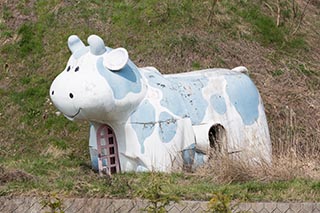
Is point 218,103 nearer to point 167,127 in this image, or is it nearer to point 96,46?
point 167,127

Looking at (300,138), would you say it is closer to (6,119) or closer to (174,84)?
(174,84)

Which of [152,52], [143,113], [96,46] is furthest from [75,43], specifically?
[152,52]

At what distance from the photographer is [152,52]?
50.0 feet

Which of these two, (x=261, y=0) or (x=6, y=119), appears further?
(x=261, y=0)

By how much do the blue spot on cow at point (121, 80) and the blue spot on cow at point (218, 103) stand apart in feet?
3.74

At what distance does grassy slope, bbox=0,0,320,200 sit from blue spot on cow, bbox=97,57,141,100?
1.74 metres

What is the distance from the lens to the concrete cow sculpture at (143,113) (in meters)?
10.2

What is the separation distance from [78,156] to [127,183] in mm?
4004

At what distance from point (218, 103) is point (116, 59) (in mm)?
1629

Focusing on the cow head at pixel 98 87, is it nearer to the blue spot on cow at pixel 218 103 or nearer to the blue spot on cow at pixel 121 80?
the blue spot on cow at pixel 121 80

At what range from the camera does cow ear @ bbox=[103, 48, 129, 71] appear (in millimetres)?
10242

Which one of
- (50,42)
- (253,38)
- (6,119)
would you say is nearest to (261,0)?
(253,38)

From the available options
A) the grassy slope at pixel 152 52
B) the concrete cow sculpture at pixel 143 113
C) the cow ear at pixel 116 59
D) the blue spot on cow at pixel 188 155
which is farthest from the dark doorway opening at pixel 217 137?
the cow ear at pixel 116 59

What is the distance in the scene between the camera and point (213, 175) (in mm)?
9617
